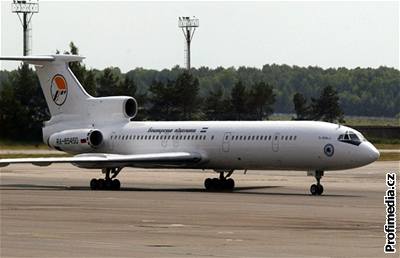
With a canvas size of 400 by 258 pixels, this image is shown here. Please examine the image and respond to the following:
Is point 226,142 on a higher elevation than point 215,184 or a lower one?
higher

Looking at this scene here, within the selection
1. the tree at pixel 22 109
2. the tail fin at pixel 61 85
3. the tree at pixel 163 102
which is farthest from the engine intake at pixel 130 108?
the tree at pixel 163 102

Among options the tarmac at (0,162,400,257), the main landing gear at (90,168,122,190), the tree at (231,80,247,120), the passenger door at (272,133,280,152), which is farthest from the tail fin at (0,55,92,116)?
the tree at (231,80,247,120)

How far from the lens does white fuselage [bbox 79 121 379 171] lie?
38000 millimetres

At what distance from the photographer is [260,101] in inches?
3967

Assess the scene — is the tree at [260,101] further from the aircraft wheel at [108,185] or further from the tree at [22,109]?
the aircraft wheel at [108,185]

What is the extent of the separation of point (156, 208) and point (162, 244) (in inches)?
368

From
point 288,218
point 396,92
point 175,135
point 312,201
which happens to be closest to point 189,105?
point 175,135

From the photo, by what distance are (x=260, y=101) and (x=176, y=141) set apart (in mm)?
58412

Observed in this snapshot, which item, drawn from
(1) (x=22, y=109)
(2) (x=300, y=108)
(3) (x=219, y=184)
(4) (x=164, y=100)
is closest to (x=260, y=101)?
(2) (x=300, y=108)

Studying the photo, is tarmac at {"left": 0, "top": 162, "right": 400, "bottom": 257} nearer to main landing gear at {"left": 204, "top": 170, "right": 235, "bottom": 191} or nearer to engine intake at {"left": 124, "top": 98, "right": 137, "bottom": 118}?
main landing gear at {"left": 204, "top": 170, "right": 235, "bottom": 191}

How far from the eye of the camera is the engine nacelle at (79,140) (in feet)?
144

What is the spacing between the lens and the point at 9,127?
81812mm

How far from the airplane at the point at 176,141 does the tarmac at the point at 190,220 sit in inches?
39.5

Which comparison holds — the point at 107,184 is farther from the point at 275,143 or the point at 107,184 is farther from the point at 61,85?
the point at 275,143
